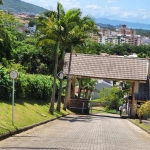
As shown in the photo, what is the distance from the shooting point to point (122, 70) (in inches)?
1827

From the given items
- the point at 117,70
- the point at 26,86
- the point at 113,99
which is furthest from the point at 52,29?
the point at 113,99

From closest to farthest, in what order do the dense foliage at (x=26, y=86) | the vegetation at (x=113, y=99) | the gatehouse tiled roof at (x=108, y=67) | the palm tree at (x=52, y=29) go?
the dense foliage at (x=26, y=86)
the palm tree at (x=52, y=29)
the gatehouse tiled roof at (x=108, y=67)
the vegetation at (x=113, y=99)

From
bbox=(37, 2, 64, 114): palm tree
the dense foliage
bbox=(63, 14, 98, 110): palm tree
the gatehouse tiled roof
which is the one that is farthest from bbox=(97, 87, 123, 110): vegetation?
bbox=(37, 2, 64, 114): palm tree

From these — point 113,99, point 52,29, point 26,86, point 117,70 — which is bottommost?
point 113,99

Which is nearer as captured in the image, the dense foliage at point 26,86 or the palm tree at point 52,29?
the dense foliage at point 26,86

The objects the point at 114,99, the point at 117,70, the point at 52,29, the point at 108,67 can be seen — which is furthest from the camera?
the point at 114,99

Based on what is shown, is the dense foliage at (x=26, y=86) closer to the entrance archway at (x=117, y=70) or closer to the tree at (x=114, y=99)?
the entrance archway at (x=117, y=70)

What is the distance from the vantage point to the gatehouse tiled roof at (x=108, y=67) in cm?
4538

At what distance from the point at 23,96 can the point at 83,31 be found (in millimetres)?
11361

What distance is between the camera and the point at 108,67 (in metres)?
47.0

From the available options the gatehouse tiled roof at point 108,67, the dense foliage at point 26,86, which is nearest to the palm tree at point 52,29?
the dense foliage at point 26,86

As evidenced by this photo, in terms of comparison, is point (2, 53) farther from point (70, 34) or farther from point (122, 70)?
point (122, 70)

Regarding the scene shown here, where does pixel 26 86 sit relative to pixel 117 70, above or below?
below

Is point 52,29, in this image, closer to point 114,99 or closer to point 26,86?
point 26,86
